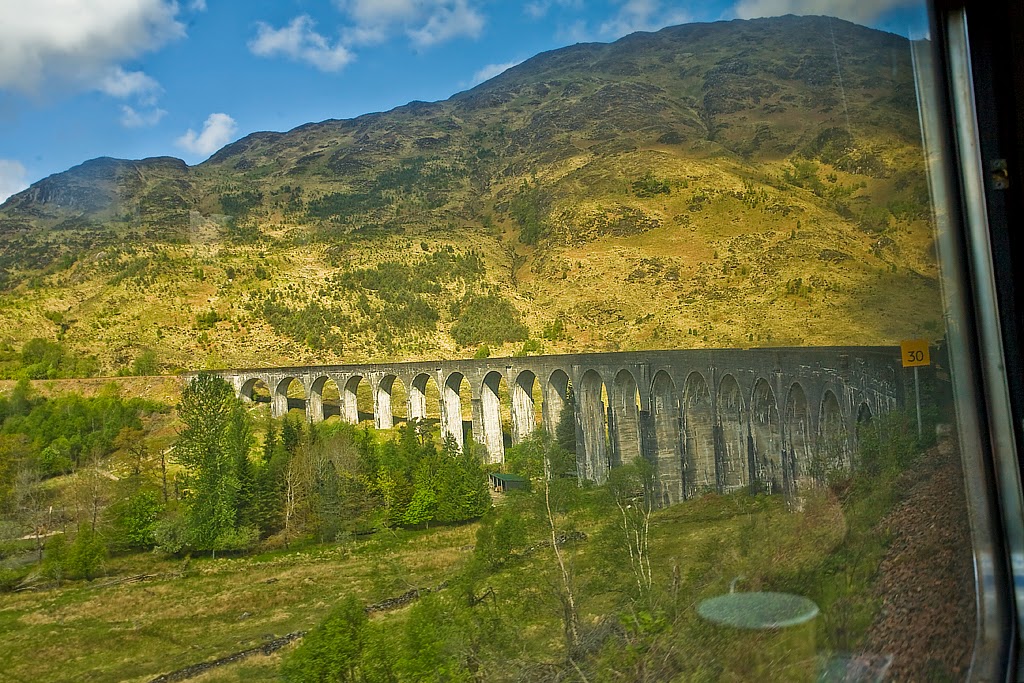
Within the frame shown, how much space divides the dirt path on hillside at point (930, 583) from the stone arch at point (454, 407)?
3386 millimetres

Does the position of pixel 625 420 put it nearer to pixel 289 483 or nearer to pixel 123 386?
pixel 289 483

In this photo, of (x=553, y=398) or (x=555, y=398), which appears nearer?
(x=553, y=398)

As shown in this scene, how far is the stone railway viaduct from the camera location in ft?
13.5

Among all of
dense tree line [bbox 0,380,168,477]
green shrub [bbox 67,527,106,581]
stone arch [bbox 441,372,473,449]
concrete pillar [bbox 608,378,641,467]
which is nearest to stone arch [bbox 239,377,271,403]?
dense tree line [bbox 0,380,168,477]

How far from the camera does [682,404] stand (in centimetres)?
786

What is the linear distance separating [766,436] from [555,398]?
3.09m

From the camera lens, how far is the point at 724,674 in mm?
2404

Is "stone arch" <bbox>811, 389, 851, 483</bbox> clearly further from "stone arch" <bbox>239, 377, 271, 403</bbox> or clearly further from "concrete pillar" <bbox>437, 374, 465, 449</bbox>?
"stone arch" <bbox>239, 377, 271, 403</bbox>

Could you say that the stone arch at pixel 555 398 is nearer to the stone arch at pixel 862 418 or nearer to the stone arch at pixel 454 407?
the stone arch at pixel 454 407

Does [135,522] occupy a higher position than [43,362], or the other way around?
[43,362]

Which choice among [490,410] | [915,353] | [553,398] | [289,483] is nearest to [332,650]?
[289,483]

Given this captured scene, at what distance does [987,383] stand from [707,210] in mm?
6887

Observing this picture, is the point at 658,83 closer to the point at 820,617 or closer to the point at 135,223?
the point at 135,223

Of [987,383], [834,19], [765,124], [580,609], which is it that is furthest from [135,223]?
[765,124]
